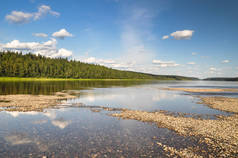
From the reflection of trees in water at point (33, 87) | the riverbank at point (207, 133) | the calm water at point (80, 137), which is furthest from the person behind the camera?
the reflection of trees in water at point (33, 87)

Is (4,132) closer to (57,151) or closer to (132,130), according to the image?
(57,151)

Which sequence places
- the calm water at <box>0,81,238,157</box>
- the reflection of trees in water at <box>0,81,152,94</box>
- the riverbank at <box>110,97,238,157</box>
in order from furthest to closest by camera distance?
the reflection of trees in water at <box>0,81,152,94</box>, the riverbank at <box>110,97,238,157</box>, the calm water at <box>0,81,238,157</box>

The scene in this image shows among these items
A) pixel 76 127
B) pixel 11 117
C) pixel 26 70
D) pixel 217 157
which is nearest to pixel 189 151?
pixel 217 157

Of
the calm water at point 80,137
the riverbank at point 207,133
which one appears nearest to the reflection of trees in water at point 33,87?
the calm water at point 80,137

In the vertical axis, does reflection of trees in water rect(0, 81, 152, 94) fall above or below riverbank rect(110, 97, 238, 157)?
above

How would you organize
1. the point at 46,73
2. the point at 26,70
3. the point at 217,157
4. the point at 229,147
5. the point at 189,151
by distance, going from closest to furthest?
the point at 217,157 < the point at 189,151 < the point at 229,147 < the point at 26,70 < the point at 46,73

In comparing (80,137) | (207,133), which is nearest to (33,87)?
(80,137)

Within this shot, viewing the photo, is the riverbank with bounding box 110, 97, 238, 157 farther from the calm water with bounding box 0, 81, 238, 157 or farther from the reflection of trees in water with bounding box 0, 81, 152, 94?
the reflection of trees in water with bounding box 0, 81, 152, 94

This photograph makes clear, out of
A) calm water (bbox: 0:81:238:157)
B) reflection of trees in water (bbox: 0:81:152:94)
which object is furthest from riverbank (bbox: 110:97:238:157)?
reflection of trees in water (bbox: 0:81:152:94)

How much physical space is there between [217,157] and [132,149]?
721cm

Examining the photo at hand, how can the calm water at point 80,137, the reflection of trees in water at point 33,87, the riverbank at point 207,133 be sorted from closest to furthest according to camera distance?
the calm water at point 80,137, the riverbank at point 207,133, the reflection of trees in water at point 33,87

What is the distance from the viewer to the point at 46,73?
17762 centimetres

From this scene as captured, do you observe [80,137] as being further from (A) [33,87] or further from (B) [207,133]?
(A) [33,87]

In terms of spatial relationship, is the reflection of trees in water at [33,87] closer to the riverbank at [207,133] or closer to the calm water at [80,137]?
the calm water at [80,137]
